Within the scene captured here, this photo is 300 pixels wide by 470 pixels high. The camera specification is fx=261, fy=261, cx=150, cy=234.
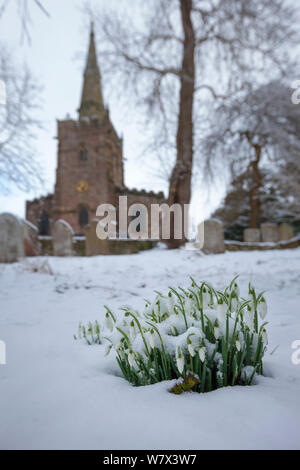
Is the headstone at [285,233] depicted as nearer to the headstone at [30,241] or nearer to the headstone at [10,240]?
the headstone at [30,241]

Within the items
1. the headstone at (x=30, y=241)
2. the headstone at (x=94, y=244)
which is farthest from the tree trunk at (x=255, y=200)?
the headstone at (x=30, y=241)

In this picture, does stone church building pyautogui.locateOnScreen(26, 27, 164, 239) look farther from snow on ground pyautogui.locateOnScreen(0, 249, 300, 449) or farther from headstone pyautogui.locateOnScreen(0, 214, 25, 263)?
snow on ground pyautogui.locateOnScreen(0, 249, 300, 449)

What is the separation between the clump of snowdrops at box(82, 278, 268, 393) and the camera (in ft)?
3.65

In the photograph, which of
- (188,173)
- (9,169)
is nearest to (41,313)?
(9,169)

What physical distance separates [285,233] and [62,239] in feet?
35.8

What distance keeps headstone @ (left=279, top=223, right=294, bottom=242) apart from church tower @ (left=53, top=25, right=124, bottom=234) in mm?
14666

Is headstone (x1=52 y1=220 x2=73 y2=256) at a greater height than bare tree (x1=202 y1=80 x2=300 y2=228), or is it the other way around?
bare tree (x1=202 y1=80 x2=300 y2=228)

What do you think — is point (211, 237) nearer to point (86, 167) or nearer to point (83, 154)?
point (86, 167)

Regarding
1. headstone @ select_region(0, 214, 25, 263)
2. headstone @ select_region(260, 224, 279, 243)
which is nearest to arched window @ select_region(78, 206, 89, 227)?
headstone @ select_region(260, 224, 279, 243)

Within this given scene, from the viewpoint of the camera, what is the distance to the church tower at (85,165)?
24328 mm

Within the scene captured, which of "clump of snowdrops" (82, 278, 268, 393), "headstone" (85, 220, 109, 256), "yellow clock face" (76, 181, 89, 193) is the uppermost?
"yellow clock face" (76, 181, 89, 193)

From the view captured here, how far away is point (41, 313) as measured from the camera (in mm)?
2465

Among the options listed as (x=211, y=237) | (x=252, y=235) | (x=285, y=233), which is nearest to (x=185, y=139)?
(x=211, y=237)
